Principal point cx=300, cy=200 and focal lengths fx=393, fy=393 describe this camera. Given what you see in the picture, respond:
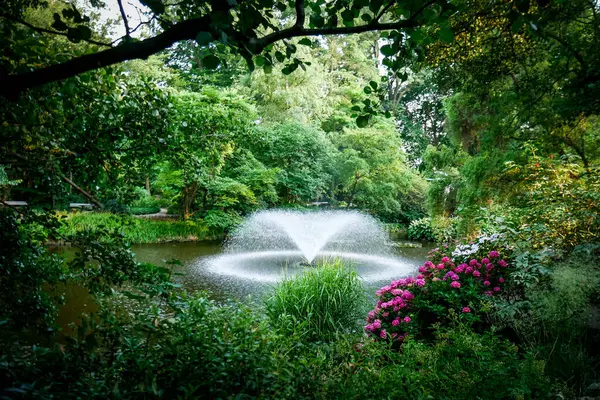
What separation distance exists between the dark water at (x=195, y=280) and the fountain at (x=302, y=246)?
0.40 m

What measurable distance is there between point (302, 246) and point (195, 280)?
4760mm

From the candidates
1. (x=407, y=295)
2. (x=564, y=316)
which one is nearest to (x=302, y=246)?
(x=407, y=295)

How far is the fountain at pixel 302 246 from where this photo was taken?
959 centimetres

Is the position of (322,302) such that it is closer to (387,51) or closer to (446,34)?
(387,51)

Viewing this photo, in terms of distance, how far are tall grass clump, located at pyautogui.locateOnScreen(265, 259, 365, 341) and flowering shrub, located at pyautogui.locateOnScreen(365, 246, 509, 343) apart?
57 centimetres

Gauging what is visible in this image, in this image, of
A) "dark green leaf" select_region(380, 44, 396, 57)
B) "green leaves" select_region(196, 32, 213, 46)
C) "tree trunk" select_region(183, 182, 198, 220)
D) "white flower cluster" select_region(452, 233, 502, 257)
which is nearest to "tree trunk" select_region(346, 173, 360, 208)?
"tree trunk" select_region(183, 182, 198, 220)

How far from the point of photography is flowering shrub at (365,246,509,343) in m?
4.35

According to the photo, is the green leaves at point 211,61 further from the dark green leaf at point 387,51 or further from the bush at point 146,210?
the bush at point 146,210

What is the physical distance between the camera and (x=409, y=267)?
10328 millimetres

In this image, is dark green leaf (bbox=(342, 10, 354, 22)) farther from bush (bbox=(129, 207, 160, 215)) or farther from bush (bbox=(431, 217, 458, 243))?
bush (bbox=(129, 207, 160, 215))

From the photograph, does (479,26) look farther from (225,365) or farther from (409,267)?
(409,267)

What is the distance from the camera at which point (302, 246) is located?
12734 millimetres

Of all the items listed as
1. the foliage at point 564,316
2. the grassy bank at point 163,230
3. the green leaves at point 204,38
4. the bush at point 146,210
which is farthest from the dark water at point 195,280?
the bush at point 146,210

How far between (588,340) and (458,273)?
4.85 feet
